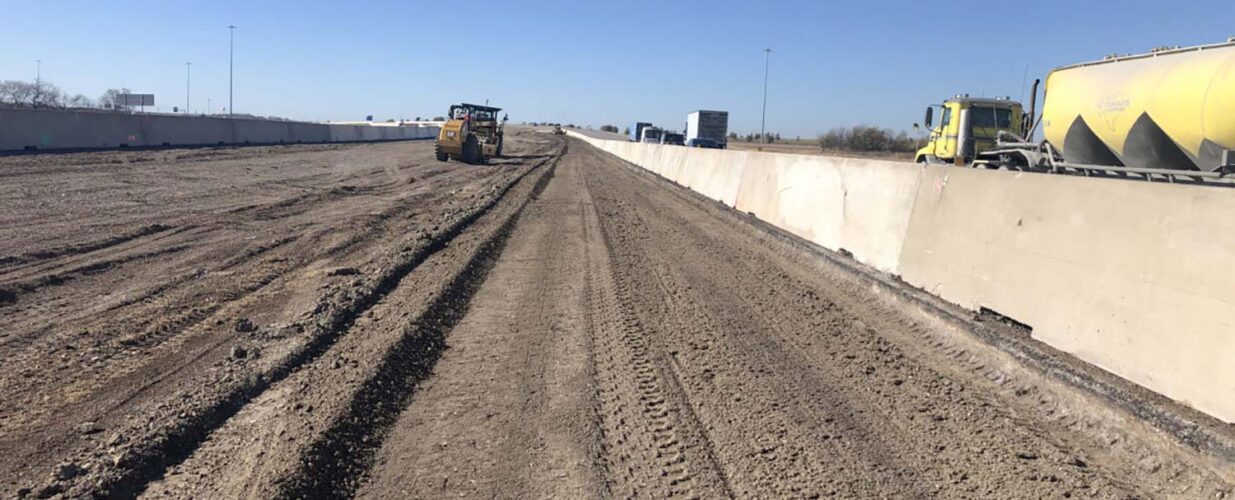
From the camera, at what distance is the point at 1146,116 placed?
39.4 ft

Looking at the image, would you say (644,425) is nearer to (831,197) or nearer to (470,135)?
(831,197)

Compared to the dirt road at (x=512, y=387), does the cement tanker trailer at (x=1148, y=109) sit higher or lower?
higher

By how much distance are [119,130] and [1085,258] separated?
38.3 metres

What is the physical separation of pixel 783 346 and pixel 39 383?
5552mm

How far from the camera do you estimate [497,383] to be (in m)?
5.90

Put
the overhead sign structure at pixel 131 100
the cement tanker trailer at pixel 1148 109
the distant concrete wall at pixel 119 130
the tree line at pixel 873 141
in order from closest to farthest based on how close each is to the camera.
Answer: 1. the cement tanker trailer at pixel 1148 109
2. the distant concrete wall at pixel 119 130
3. the tree line at pixel 873 141
4. the overhead sign structure at pixel 131 100

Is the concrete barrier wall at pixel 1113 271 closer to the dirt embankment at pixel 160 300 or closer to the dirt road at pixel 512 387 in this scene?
the dirt road at pixel 512 387

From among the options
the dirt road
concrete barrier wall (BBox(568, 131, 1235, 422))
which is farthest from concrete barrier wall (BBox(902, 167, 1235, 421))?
the dirt road

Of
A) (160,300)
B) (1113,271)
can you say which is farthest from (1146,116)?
(160,300)

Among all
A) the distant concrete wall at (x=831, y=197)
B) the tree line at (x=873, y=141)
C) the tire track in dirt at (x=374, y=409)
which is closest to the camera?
the tire track in dirt at (x=374, y=409)

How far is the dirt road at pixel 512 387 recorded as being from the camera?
4375mm

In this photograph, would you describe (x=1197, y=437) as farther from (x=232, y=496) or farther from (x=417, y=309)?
(x=417, y=309)

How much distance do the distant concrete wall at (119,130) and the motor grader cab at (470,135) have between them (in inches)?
507

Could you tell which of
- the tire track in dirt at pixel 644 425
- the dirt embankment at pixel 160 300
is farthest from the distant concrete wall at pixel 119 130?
the tire track in dirt at pixel 644 425
